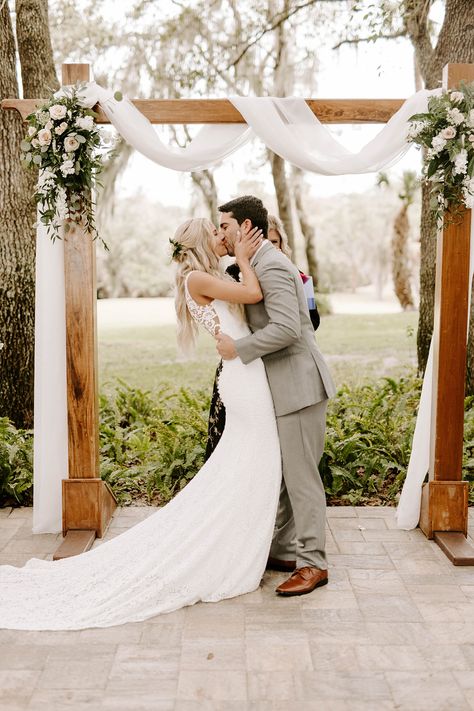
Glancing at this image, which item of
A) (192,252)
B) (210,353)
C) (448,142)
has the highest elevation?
(448,142)

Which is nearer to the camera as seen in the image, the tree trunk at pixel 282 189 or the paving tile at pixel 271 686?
the paving tile at pixel 271 686

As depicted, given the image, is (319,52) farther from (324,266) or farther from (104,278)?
(324,266)

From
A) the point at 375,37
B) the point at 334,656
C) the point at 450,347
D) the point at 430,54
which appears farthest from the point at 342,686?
the point at 430,54

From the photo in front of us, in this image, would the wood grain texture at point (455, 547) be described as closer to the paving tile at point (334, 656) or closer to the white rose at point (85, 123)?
the paving tile at point (334, 656)

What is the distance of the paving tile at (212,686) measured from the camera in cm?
285

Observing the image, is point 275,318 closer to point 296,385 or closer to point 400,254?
point 296,385

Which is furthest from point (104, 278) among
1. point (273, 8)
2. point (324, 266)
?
point (273, 8)

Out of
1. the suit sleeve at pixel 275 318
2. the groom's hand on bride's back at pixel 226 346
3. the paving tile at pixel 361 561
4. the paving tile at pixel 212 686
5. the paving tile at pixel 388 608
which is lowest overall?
the paving tile at pixel 361 561

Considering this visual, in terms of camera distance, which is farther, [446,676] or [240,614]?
[240,614]

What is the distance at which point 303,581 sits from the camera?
12.4 ft

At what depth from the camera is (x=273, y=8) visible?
10.4 m

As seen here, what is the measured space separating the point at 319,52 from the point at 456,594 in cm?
997

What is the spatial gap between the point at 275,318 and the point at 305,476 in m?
0.79

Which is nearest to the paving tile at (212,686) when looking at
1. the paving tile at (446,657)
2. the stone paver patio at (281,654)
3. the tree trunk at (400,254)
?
the stone paver patio at (281,654)
